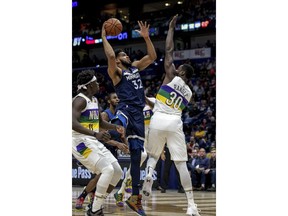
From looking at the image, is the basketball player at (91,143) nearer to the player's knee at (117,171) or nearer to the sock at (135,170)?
the player's knee at (117,171)

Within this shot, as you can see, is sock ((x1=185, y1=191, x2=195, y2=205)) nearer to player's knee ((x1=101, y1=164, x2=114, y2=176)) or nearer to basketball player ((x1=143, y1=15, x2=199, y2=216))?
basketball player ((x1=143, y1=15, x2=199, y2=216))

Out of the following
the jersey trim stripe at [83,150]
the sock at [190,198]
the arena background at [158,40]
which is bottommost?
the sock at [190,198]

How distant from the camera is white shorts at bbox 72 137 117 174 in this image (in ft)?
20.0

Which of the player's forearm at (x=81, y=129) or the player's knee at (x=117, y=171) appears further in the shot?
the player's knee at (x=117, y=171)

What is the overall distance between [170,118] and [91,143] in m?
1.24

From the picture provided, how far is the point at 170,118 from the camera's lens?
22.4 ft

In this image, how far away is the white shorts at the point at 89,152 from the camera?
611 centimetres

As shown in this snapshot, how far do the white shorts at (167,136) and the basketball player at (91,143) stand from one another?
0.72 meters

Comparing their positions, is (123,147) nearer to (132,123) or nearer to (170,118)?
(132,123)

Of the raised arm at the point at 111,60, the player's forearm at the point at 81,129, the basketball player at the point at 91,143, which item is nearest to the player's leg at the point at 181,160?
the basketball player at the point at 91,143
